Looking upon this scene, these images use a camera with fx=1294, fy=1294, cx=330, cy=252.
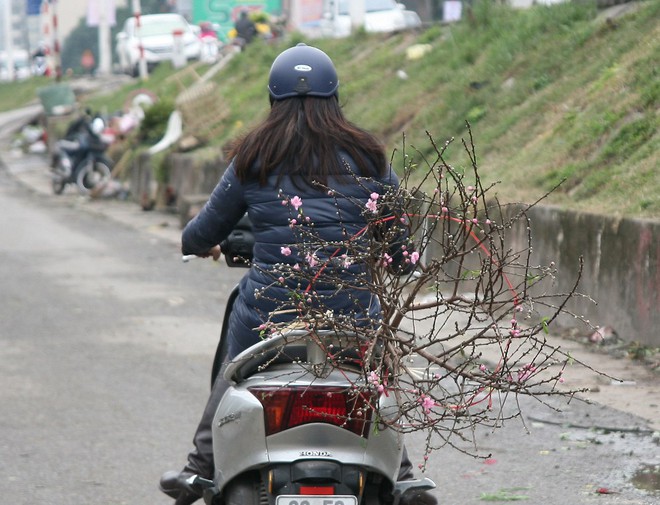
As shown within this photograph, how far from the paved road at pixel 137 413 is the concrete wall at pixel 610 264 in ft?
3.92

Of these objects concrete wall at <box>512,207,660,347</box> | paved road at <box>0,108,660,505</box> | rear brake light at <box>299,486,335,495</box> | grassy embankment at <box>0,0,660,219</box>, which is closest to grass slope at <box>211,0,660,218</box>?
grassy embankment at <box>0,0,660,219</box>

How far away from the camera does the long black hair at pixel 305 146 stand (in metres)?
4.13

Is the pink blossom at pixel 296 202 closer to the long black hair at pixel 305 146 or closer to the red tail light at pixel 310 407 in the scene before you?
the long black hair at pixel 305 146

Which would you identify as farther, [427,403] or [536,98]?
[536,98]

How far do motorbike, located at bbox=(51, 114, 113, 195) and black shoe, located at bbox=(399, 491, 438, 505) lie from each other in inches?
708

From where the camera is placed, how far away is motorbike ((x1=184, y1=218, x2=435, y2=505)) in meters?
3.71

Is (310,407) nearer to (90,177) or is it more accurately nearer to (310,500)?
(310,500)

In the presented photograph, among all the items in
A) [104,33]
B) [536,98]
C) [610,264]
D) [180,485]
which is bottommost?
[104,33]

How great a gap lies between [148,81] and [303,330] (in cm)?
2853

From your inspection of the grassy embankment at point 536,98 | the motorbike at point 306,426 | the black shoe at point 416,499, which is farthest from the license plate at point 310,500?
the grassy embankment at point 536,98

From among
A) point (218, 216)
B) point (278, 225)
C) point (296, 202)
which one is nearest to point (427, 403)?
point (296, 202)

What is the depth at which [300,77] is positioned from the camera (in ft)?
13.9

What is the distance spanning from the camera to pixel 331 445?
380 centimetres

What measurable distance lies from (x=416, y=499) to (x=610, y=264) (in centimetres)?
455
